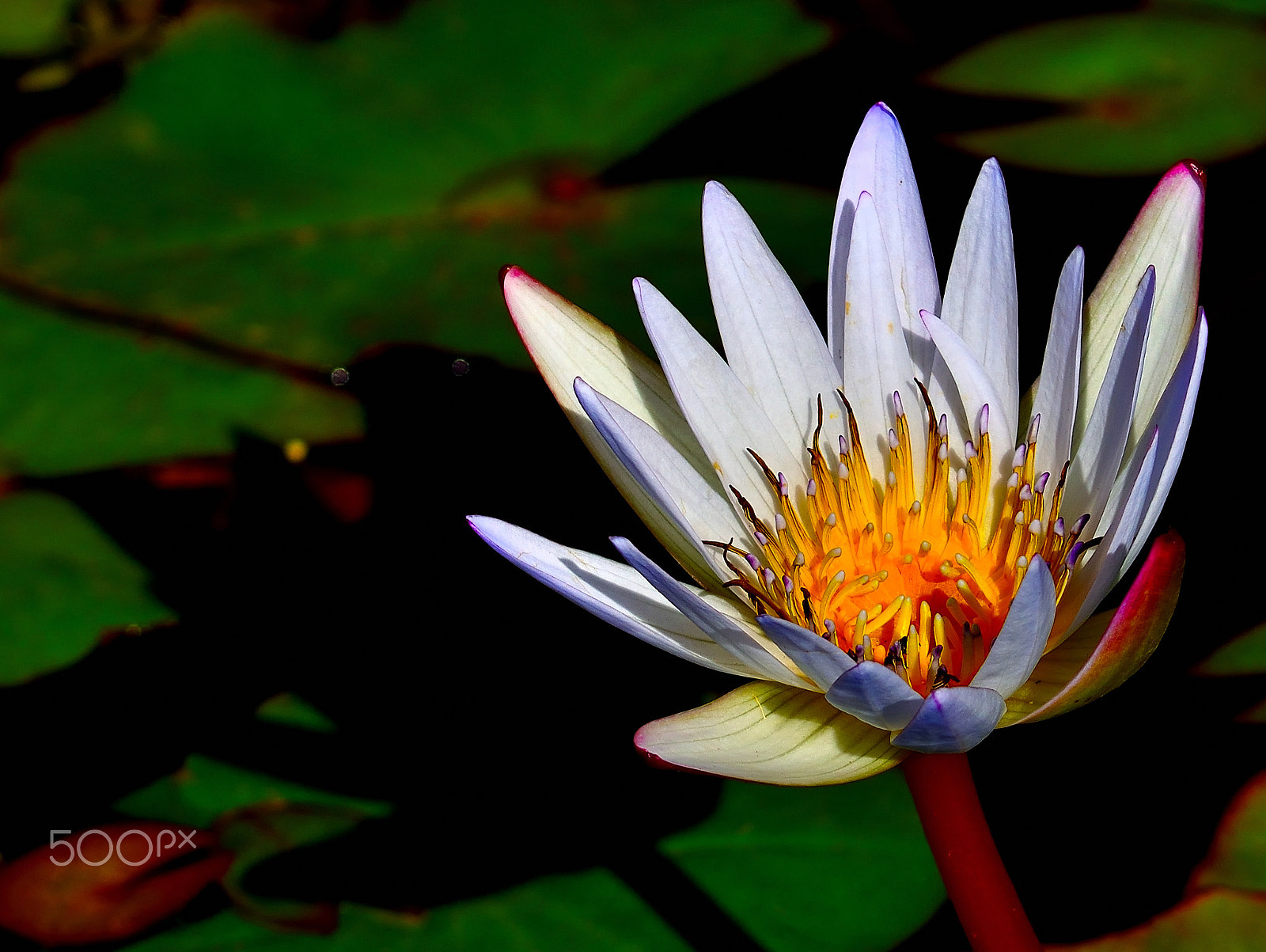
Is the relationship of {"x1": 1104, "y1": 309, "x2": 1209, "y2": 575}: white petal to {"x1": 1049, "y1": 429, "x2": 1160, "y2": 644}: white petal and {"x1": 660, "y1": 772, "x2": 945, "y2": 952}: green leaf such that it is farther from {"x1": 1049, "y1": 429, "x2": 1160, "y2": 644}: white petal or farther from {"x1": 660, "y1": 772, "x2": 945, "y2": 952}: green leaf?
{"x1": 660, "y1": 772, "x2": 945, "y2": 952}: green leaf

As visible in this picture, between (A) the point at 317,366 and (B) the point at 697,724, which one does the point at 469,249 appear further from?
(B) the point at 697,724

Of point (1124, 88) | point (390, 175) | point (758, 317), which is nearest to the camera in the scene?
point (758, 317)

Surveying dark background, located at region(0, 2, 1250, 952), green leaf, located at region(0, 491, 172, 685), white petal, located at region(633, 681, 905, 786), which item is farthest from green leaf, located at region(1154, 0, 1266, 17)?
green leaf, located at region(0, 491, 172, 685)

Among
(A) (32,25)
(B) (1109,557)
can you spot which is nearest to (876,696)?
(B) (1109,557)

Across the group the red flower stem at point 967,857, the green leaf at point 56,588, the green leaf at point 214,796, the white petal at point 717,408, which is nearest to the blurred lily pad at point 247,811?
the green leaf at point 214,796

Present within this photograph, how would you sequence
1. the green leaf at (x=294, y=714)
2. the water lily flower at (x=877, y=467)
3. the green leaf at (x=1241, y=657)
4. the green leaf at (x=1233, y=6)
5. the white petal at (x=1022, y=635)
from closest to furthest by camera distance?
the white petal at (x=1022, y=635), the water lily flower at (x=877, y=467), the green leaf at (x=1241, y=657), the green leaf at (x=294, y=714), the green leaf at (x=1233, y=6)

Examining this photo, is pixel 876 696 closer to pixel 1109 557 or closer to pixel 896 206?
pixel 1109 557

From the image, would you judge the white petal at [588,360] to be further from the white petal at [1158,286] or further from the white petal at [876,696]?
the white petal at [1158,286]
